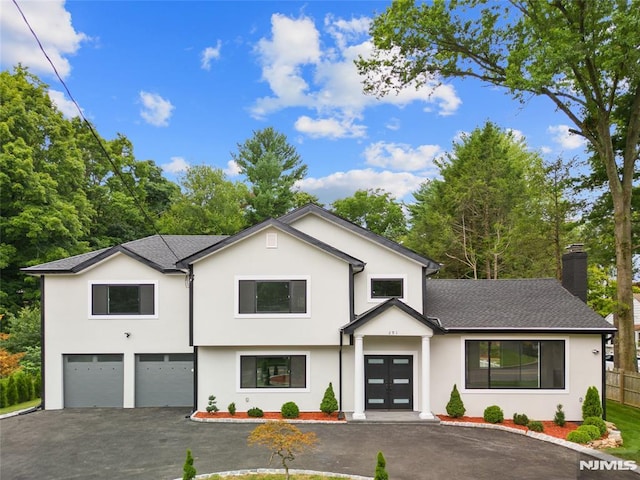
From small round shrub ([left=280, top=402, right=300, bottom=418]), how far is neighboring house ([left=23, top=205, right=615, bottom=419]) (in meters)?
0.56

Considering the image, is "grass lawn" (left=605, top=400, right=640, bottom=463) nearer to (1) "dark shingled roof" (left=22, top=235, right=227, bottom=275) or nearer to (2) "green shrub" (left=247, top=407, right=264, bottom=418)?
(2) "green shrub" (left=247, top=407, right=264, bottom=418)

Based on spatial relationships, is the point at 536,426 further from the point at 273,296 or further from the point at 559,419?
the point at 273,296

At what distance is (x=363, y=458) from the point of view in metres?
10.4

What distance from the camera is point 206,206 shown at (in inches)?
1537

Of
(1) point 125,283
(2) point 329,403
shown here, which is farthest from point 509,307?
(1) point 125,283

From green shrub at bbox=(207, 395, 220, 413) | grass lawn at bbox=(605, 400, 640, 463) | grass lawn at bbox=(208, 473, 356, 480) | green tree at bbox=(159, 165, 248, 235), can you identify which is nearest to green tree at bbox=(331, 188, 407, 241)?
green tree at bbox=(159, 165, 248, 235)

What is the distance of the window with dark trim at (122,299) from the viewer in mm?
15898

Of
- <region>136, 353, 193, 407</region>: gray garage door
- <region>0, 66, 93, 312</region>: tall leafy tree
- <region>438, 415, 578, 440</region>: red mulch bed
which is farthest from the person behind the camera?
<region>0, 66, 93, 312</region>: tall leafy tree

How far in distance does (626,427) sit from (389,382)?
24.8 feet

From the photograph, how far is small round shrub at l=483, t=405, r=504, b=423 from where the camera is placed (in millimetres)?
13453

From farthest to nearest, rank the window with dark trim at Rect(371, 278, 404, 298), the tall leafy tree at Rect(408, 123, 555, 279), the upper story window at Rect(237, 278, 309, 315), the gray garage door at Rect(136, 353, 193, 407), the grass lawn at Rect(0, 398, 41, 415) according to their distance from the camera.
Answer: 1. the tall leafy tree at Rect(408, 123, 555, 279)
2. the gray garage door at Rect(136, 353, 193, 407)
3. the window with dark trim at Rect(371, 278, 404, 298)
4. the grass lawn at Rect(0, 398, 41, 415)
5. the upper story window at Rect(237, 278, 309, 315)

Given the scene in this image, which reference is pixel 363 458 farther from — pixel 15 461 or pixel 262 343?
pixel 15 461

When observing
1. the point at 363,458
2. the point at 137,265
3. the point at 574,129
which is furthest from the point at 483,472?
the point at 574,129

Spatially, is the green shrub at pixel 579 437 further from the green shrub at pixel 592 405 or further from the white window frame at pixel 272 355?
the white window frame at pixel 272 355
